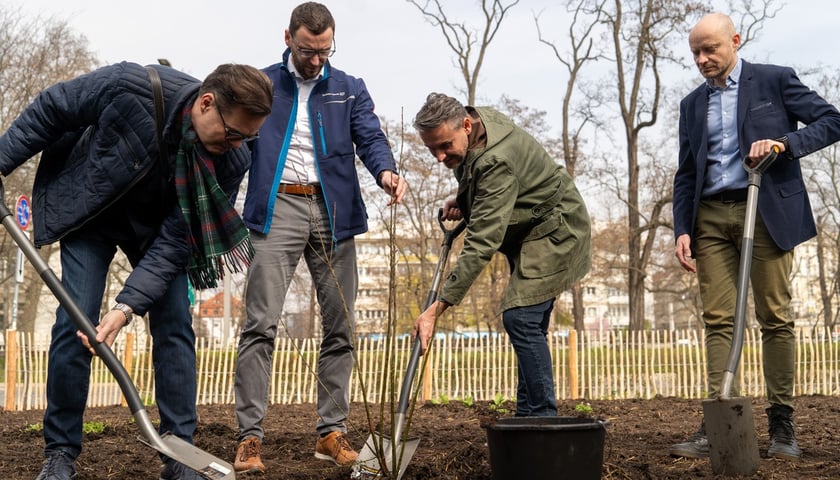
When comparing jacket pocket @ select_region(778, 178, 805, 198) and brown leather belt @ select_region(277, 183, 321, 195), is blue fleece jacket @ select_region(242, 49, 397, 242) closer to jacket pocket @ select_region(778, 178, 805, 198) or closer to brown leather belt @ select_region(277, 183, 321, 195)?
brown leather belt @ select_region(277, 183, 321, 195)

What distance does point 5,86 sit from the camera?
2003 centimetres

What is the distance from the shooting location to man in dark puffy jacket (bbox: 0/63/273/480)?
2855 millimetres

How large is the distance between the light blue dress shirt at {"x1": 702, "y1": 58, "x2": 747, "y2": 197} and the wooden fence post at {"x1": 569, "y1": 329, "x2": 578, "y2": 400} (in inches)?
262

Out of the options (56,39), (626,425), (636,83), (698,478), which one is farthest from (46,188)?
(56,39)

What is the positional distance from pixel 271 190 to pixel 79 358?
46.3 inches

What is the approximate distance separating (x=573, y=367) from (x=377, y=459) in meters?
7.82

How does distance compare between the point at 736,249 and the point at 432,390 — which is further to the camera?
the point at 432,390

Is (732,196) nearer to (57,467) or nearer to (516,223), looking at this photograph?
(516,223)

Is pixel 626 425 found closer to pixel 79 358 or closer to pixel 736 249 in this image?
pixel 736 249

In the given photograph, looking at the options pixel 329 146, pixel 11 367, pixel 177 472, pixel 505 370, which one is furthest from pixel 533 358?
pixel 11 367

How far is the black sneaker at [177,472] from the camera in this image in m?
2.98

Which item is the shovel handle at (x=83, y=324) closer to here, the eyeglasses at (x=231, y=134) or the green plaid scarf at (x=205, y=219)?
the green plaid scarf at (x=205, y=219)

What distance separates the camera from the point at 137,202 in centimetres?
311

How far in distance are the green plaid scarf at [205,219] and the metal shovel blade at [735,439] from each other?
2.01m
